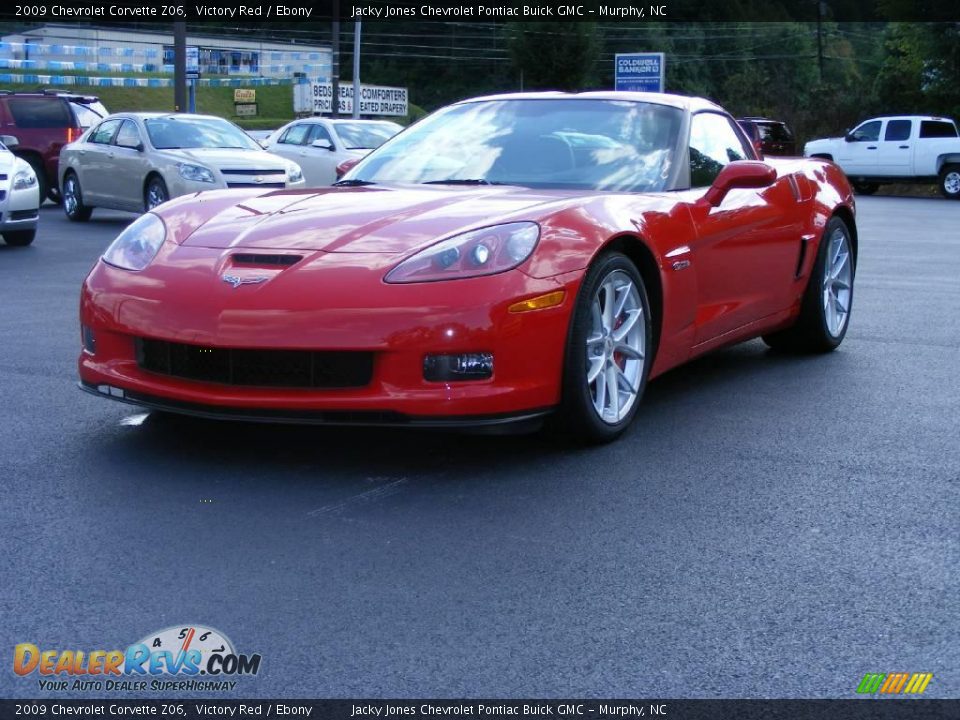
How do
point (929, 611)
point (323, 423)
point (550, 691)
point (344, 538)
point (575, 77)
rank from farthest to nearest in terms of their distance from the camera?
point (575, 77), point (323, 423), point (344, 538), point (929, 611), point (550, 691)

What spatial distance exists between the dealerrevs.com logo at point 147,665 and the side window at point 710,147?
348 centimetres

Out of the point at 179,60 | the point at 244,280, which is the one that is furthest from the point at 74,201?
the point at 244,280

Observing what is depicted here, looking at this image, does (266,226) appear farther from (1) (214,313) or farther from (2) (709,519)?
(2) (709,519)

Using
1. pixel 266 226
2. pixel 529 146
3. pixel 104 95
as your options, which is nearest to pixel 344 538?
pixel 266 226

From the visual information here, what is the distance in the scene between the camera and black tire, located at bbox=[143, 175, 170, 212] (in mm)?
16312

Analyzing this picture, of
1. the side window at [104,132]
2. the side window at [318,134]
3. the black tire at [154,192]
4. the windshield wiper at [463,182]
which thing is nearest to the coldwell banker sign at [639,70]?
the side window at [318,134]

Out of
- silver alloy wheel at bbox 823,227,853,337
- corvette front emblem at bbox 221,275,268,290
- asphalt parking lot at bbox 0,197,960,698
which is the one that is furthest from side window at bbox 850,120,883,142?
corvette front emblem at bbox 221,275,268,290

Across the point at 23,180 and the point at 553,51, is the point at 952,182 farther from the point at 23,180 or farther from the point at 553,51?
the point at 553,51

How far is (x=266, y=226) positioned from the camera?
15.8 feet

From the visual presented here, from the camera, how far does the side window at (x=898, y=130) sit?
30.6m

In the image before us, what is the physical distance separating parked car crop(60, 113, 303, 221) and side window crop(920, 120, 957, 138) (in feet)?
60.7

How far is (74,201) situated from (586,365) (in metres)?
15.1

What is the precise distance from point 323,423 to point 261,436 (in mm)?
722

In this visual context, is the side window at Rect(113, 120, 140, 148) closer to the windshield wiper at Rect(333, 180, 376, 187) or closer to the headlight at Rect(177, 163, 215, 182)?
the headlight at Rect(177, 163, 215, 182)
